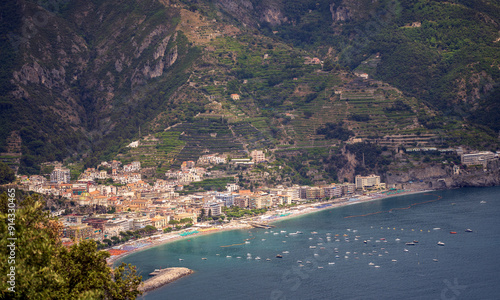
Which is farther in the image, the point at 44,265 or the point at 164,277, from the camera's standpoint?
the point at 164,277

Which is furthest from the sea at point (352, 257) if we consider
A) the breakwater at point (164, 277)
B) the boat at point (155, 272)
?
the breakwater at point (164, 277)

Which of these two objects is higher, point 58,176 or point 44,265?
point 58,176

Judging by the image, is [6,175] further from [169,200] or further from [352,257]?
[352,257]

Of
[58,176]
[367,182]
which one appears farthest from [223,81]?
[58,176]

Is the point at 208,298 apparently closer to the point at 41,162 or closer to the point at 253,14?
the point at 41,162

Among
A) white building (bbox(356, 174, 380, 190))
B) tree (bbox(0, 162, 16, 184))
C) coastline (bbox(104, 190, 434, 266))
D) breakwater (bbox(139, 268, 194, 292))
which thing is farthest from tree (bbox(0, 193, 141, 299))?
white building (bbox(356, 174, 380, 190))

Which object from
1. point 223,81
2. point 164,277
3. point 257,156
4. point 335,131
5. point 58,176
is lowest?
point 164,277
